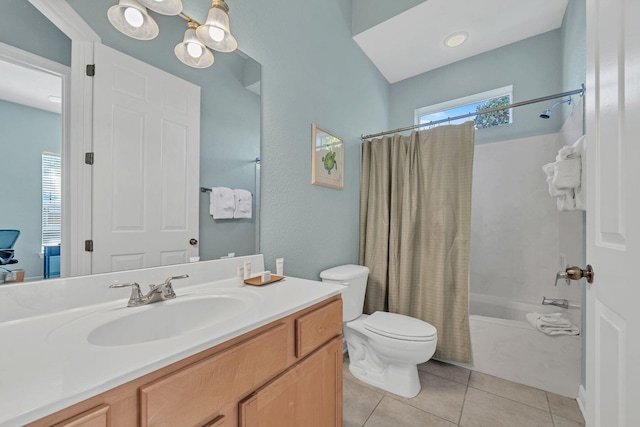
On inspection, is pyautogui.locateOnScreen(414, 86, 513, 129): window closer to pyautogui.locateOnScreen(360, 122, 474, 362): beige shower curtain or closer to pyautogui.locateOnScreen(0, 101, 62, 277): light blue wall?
pyautogui.locateOnScreen(360, 122, 474, 362): beige shower curtain

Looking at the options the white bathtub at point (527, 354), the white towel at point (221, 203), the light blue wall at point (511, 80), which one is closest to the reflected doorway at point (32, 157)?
the white towel at point (221, 203)

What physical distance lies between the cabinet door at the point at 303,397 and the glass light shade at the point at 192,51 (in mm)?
1306

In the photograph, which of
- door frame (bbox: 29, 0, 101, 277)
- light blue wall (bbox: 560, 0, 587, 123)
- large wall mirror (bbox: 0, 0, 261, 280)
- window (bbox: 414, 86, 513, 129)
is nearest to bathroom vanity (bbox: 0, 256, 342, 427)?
door frame (bbox: 29, 0, 101, 277)

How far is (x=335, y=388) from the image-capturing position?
113cm

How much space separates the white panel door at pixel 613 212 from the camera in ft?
1.88

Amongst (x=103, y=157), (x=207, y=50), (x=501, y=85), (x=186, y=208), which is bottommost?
(x=186, y=208)

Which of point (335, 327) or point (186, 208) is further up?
point (186, 208)

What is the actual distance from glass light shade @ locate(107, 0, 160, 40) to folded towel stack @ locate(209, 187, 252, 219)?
642 mm

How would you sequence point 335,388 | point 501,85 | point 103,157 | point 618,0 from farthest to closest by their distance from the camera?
point 501,85, point 335,388, point 103,157, point 618,0

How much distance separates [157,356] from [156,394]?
0.07m

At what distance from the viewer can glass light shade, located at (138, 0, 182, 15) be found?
99cm

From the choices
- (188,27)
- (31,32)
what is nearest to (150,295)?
(31,32)

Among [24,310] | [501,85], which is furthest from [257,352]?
[501,85]

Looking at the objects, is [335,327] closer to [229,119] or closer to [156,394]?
[156,394]
